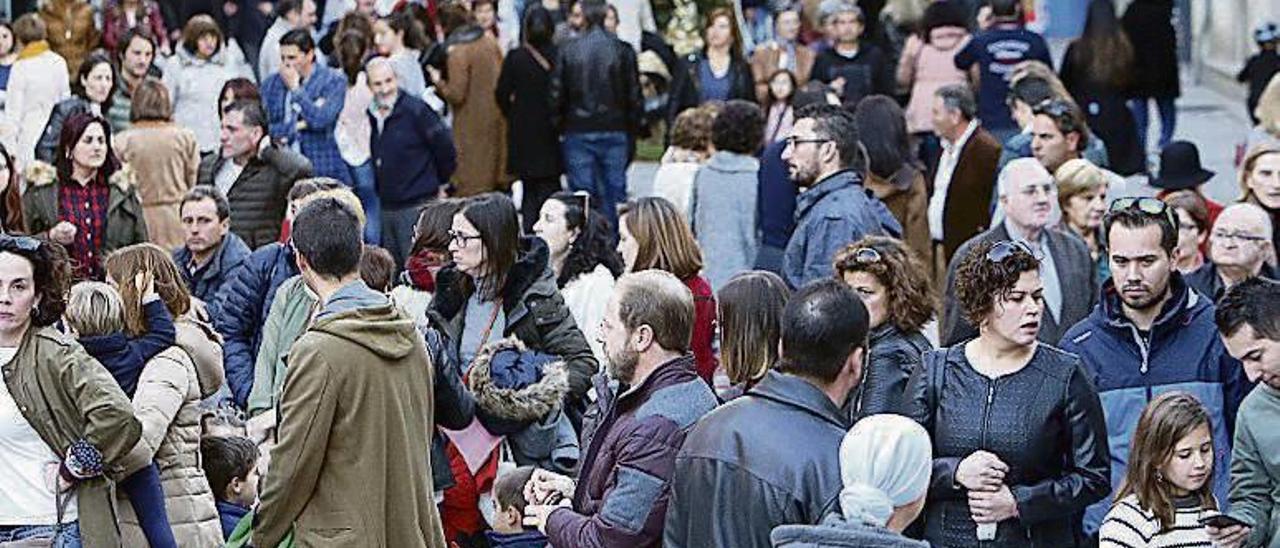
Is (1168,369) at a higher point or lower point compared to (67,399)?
lower

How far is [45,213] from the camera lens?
11.6 meters

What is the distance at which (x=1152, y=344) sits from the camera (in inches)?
296

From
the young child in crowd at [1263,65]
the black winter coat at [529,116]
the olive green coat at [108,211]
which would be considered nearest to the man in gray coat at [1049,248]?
the olive green coat at [108,211]

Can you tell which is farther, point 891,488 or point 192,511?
point 192,511

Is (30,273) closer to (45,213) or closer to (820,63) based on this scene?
(45,213)

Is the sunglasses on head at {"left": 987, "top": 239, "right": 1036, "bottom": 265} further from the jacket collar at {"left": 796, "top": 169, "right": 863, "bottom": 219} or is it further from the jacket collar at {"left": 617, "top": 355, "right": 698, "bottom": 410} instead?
the jacket collar at {"left": 796, "top": 169, "right": 863, "bottom": 219}

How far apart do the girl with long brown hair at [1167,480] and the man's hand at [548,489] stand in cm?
160

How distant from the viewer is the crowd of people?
6.38 metres

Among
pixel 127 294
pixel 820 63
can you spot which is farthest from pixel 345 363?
pixel 820 63

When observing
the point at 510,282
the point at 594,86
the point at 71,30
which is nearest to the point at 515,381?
the point at 510,282

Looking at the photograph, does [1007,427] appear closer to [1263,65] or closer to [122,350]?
[122,350]

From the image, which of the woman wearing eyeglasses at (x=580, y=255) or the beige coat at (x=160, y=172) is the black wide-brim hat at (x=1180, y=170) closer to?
the woman wearing eyeglasses at (x=580, y=255)

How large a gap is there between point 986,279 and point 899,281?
2.77ft

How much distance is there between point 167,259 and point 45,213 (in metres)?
3.52
